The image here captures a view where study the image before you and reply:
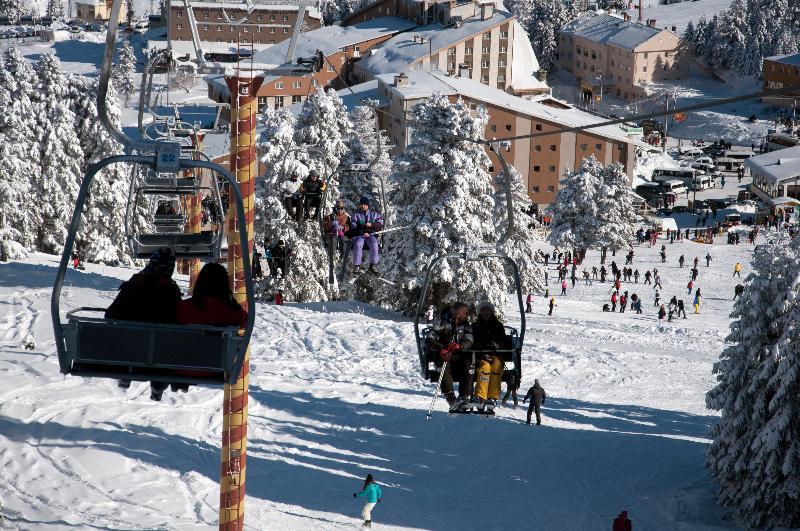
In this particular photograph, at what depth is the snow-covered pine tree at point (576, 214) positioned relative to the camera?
71000 millimetres

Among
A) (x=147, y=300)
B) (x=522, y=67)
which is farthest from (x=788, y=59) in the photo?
(x=147, y=300)

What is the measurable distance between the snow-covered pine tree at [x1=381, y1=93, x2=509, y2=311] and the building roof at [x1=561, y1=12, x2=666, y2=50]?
305 ft

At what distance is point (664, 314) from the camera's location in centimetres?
4656

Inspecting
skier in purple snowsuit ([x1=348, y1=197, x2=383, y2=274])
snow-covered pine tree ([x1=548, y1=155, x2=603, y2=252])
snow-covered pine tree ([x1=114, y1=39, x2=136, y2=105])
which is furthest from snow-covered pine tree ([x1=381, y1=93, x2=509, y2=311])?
snow-covered pine tree ([x1=114, y1=39, x2=136, y2=105])

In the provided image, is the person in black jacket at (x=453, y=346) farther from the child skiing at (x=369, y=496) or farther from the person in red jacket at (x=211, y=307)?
the child skiing at (x=369, y=496)

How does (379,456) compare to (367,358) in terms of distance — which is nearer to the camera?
(379,456)

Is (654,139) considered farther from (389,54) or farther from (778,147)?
(389,54)

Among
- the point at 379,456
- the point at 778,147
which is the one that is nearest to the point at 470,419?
the point at 379,456

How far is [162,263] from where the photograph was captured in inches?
440

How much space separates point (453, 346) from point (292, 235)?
3003 cm

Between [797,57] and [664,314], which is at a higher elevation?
[797,57]

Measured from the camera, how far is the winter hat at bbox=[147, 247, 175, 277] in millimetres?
11078

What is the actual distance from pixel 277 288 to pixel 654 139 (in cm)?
7137

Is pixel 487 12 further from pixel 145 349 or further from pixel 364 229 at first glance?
pixel 145 349
